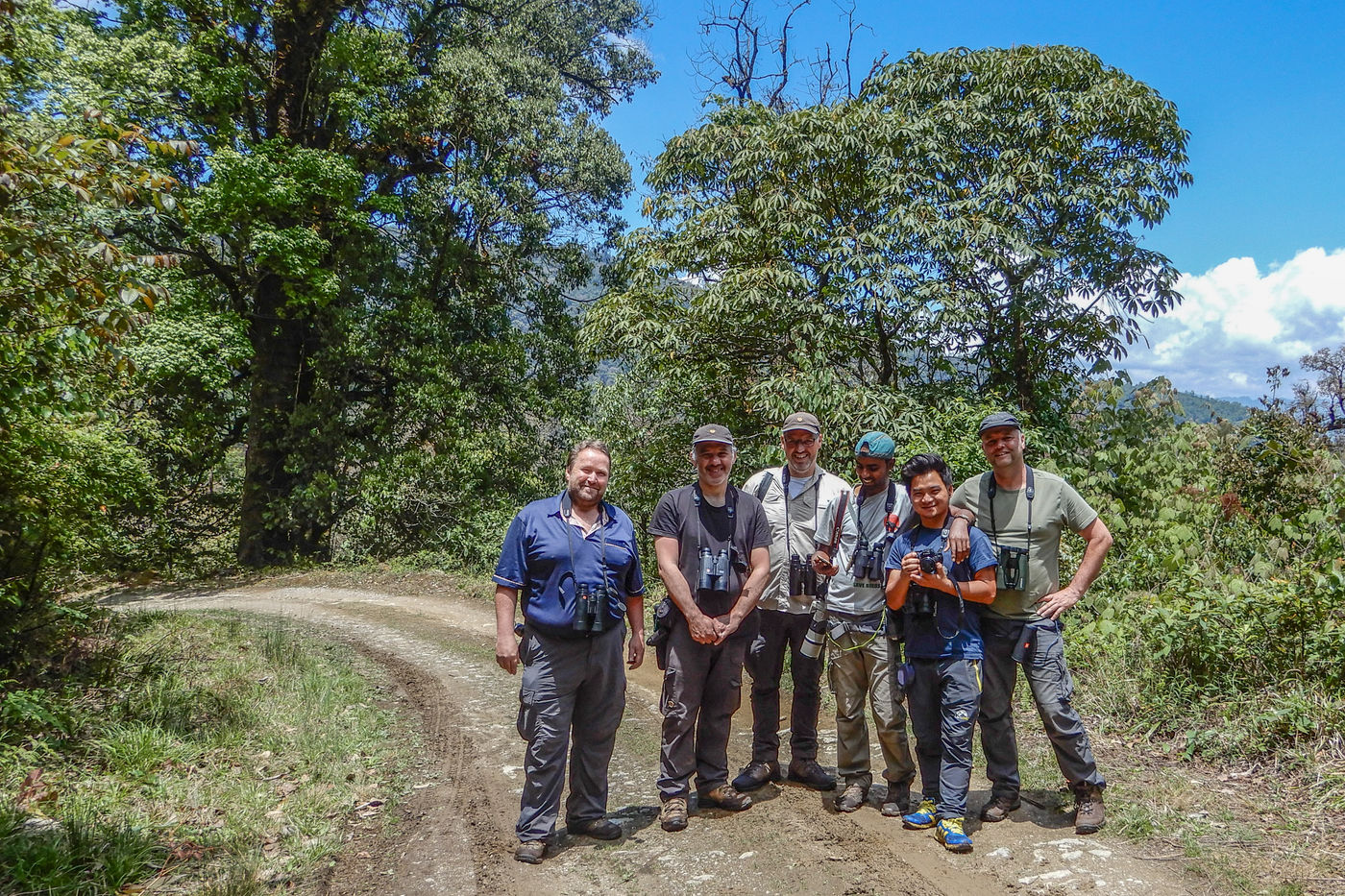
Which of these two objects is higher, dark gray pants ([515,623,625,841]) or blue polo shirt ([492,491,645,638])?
blue polo shirt ([492,491,645,638])

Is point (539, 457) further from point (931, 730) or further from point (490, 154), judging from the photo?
point (931, 730)

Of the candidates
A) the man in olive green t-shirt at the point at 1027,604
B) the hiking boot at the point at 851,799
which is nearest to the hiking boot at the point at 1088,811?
the man in olive green t-shirt at the point at 1027,604

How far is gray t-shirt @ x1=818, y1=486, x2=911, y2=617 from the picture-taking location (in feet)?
14.4

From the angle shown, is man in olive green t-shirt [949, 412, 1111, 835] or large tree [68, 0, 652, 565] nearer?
man in olive green t-shirt [949, 412, 1111, 835]

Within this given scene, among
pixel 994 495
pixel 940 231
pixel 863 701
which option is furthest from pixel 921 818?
pixel 940 231

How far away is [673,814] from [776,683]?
0.92 metres

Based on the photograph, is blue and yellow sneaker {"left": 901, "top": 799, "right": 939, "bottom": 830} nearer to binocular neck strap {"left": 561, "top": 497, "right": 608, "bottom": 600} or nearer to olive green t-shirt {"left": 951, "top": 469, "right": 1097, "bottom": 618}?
olive green t-shirt {"left": 951, "top": 469, "right": 1097, "bottom": 618}

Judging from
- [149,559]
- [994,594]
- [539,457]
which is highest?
[539,457]

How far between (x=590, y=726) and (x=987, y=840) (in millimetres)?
1963

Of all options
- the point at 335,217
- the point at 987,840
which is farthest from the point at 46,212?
the point at 335,217

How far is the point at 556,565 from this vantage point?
13.2 ft

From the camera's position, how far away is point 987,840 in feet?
13.1

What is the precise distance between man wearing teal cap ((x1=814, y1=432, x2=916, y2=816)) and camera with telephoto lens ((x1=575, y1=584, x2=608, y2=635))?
1.25 meters

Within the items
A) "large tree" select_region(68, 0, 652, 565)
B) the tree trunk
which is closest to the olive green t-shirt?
"large tree" select_region(68, 0, 652, 565)
